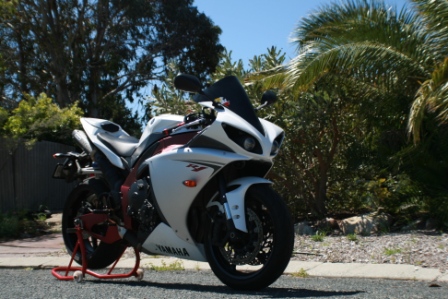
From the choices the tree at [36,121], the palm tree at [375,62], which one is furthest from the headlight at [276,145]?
the tree at [36,121]

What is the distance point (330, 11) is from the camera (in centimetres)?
1288

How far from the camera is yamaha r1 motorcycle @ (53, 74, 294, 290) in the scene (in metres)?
5.46

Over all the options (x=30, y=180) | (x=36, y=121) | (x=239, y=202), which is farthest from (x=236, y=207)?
(x=30, y=180)

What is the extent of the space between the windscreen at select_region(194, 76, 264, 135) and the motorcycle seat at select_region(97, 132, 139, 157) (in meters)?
0.99

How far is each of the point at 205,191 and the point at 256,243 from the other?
70cm

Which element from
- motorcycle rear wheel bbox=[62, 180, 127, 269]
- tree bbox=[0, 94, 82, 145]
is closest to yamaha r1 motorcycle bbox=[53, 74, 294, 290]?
motorcycle rear wheel bbox=[62, 180, 127, 269]

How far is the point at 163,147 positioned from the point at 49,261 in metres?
3.44

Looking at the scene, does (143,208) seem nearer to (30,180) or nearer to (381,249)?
(381,249)

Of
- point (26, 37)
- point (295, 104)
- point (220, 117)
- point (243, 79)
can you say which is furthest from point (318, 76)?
point (26, 37)

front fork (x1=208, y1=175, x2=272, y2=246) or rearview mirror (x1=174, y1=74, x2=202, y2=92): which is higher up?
rearview mirror (x1=174, y1=74, x2=202, y2=92)

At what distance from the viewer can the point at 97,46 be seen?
1230 inches

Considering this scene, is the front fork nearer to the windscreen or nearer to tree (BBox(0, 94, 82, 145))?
the windscreen

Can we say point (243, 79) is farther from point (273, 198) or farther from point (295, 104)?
point (273, 198)

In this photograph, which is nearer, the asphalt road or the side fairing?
the asphalt road
